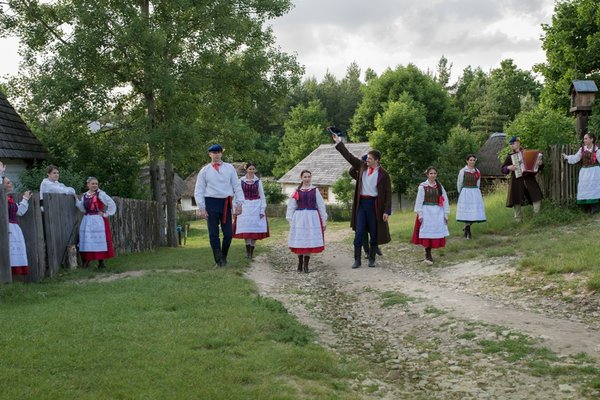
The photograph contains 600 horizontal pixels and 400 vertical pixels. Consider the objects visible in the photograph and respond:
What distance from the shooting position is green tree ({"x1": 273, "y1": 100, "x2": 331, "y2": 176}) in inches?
2473

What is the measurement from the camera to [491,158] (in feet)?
151

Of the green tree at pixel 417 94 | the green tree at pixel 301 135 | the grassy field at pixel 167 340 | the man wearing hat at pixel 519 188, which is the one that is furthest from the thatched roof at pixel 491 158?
the grassy field at pixel 167 340

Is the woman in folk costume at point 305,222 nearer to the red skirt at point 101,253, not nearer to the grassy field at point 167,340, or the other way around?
the grassy field at point 167,340

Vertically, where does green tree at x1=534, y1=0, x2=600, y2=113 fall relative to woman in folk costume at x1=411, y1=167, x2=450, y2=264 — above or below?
above

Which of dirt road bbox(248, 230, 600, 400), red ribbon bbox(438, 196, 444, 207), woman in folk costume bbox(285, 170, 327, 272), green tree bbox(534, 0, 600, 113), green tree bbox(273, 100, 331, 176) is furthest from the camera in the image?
green tree bbox(273, 100, 331, 176)

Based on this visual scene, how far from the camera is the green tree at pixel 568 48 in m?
30.8

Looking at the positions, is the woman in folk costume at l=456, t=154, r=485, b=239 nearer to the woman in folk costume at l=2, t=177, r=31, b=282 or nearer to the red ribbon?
the red ribbon

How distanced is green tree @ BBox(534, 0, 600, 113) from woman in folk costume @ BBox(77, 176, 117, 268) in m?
26.7

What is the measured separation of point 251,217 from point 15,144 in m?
7.94

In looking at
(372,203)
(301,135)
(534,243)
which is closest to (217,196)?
(372,203)

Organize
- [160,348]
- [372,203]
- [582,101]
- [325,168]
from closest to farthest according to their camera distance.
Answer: [160,348]
[372,203]
[582,101]
[325,168]

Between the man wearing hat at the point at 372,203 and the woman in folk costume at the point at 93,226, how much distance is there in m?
4.62

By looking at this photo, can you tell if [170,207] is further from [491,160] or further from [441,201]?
[491,160]

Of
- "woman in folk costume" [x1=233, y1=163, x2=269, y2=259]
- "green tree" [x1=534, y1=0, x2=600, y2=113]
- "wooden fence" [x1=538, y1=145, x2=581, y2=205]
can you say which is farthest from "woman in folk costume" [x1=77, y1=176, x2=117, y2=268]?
"green tree" [x1=534, y1=0, x2=600, y2=113]
